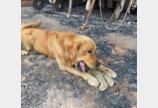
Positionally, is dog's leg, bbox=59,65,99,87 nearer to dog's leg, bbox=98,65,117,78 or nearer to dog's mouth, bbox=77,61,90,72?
dog's mouth, bbox=77,61,90,72

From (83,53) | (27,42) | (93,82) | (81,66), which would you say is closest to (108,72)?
(93,82)

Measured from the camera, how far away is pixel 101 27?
6.48 m

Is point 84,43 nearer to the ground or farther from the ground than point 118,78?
farther from the ground

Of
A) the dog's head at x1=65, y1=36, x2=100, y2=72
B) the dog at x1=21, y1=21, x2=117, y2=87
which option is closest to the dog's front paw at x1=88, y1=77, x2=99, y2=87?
the dog at x1=21, y1=21, x2=117, y2=87

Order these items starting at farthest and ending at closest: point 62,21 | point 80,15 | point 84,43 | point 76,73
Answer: point 80,15
point 62,21
point 76,73
point 84,43

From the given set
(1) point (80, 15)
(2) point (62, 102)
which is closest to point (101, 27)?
(1) point (80, 15)

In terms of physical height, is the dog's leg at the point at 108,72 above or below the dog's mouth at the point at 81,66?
below

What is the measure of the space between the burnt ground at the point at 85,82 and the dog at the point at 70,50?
0.15 meters

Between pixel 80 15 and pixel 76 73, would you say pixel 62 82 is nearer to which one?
pixel 76 73

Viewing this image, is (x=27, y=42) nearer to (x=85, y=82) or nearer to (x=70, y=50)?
(x=70, y=50)

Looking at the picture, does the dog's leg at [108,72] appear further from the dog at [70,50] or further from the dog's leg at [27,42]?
the dog's leg at [27,42]

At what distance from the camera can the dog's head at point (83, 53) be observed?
11.7 feet

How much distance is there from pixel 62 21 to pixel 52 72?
11.0 ft

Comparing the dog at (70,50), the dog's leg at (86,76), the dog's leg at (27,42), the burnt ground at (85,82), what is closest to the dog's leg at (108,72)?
the dog at (70,50)
